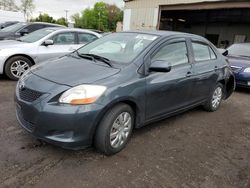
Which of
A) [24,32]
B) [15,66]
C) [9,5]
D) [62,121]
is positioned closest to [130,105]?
[62,121]

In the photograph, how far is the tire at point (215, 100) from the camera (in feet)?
17.5

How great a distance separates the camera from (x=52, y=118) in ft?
9.40

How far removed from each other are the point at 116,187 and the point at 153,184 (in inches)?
16.3

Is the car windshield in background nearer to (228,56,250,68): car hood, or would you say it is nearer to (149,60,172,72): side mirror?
(228,56,250,68): car hood

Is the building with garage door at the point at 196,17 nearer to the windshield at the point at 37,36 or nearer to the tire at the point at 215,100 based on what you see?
the tire at the point at 215,100

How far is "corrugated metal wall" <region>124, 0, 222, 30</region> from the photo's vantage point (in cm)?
1611

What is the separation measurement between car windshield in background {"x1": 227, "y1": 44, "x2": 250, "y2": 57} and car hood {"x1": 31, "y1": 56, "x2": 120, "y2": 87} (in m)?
6.75

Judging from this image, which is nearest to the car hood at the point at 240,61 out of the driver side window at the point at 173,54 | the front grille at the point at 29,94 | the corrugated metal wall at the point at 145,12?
the driver side window at the point at 173,54

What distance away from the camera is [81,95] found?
2.92 meters

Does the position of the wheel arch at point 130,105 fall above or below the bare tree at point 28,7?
below

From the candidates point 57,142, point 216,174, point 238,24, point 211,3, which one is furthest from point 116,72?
point 238,24

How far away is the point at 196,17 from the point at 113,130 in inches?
828

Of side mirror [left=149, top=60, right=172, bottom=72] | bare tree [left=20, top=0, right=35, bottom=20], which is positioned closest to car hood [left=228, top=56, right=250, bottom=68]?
side mirror [left=149, top=60, right=172, bottom=72]

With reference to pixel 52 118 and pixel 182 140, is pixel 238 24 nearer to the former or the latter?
pixel 182 140
